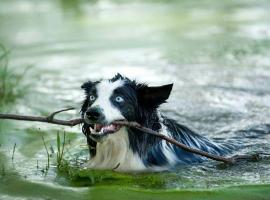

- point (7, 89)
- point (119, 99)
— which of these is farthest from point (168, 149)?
point (7, 89)

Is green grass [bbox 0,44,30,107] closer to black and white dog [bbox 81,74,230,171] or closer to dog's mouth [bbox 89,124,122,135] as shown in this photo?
black and white dog [bbox 81,74,230,171]

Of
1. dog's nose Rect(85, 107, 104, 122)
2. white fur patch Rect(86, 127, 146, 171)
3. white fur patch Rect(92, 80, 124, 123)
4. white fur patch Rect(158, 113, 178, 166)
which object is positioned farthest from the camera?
white fur patch Rect(158, 113, 178, 166)

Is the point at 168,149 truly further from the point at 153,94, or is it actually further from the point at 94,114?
the point at 94,114

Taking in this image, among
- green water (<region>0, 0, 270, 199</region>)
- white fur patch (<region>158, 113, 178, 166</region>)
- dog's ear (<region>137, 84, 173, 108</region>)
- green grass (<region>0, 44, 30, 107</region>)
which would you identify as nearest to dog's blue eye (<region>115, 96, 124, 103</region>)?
dog's ear (<region>137, 84, 173, 108</region>)

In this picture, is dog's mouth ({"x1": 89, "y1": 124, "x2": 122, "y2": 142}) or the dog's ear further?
the dog's ear

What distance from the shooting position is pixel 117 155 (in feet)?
19.0

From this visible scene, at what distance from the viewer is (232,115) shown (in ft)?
26.1

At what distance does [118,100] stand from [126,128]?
25 centimetres

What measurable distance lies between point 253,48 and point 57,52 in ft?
10.9

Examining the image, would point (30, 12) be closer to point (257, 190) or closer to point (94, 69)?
point (94, 69)

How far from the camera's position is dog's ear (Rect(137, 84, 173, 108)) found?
5645 millimetres


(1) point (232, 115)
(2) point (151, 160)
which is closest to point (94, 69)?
(1) point (232, 115)

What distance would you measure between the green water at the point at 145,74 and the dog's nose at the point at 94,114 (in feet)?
1.71

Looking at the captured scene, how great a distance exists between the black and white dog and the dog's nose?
48mm
